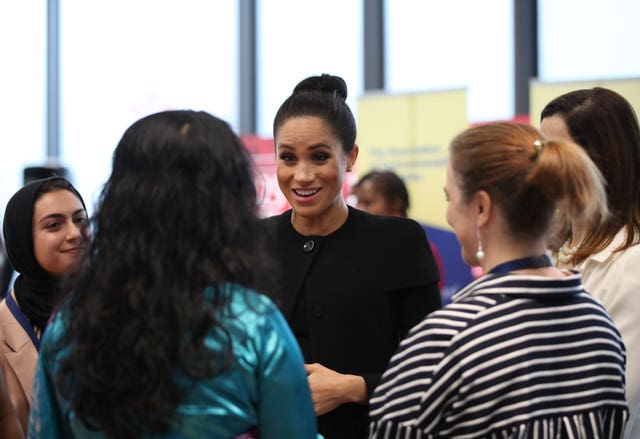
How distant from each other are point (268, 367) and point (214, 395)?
0.09 meters

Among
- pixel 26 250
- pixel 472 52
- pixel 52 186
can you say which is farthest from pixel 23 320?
pixel 472 52

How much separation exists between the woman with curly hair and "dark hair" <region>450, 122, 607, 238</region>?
0.42 meters

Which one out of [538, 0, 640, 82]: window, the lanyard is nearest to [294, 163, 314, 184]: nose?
the lanyard

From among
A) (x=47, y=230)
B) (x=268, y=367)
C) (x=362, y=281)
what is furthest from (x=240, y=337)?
(x=47, y=230)

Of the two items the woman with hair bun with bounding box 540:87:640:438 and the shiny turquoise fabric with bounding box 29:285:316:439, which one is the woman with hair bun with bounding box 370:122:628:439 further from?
the woman with hair bun with bounding box 540:87:640:438

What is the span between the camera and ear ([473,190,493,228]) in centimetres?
136

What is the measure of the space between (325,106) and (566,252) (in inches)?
27.9

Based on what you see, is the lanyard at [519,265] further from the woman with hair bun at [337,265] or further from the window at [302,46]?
the window at [302,46]

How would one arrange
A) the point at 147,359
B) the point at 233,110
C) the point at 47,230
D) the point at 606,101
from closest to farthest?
the point at 147,359 → the point at 606,101 → the point at 47,230 → the point at 233,110

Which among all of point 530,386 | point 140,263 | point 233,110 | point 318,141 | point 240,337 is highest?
point 233,110

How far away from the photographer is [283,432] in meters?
1.24

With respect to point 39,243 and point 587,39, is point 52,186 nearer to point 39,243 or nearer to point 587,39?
point 39,243

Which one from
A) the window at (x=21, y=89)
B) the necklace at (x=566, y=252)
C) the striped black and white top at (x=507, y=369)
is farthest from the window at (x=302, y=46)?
the striped black and white top at (x=507, y=369)

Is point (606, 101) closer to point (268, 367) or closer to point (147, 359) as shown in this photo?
point (268, 367)
